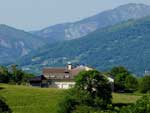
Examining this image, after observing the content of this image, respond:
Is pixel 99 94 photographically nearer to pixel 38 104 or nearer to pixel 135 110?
pixel 38 104

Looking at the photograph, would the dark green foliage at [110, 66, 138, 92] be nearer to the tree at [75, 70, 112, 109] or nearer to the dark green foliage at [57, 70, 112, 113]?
the tree at [75, 70, 112, 109]

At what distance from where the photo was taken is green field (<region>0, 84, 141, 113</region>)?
293 feet

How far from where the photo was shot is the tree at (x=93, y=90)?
86438 mm

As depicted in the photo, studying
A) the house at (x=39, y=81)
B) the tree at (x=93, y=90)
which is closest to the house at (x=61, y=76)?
the house at (x=39, y=81)

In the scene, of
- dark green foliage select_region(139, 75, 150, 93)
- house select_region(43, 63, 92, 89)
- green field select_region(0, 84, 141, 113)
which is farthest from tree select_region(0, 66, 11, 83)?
dark green foliage select_region(139, 75, 150, 93)

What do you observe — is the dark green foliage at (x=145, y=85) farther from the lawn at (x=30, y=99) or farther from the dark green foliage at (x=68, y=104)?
the dark green foliage at (x=68, y=104)

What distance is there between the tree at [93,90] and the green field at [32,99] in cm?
420

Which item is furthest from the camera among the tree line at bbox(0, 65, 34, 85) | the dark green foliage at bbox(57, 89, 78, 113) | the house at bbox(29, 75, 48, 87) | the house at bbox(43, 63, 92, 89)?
the house at bbox(43, 63, 92, 89)

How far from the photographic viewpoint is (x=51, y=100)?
10056cm

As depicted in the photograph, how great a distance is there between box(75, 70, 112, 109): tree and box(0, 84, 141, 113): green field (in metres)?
4.20

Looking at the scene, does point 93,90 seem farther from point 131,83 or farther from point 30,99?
point 131,83

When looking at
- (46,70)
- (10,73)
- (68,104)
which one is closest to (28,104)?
(68,104)

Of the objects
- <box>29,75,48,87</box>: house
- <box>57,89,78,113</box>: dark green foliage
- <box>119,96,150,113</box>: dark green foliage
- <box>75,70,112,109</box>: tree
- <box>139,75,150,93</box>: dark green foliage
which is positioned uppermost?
<box>29,75,48,87</box>: house

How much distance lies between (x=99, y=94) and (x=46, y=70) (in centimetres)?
6935
